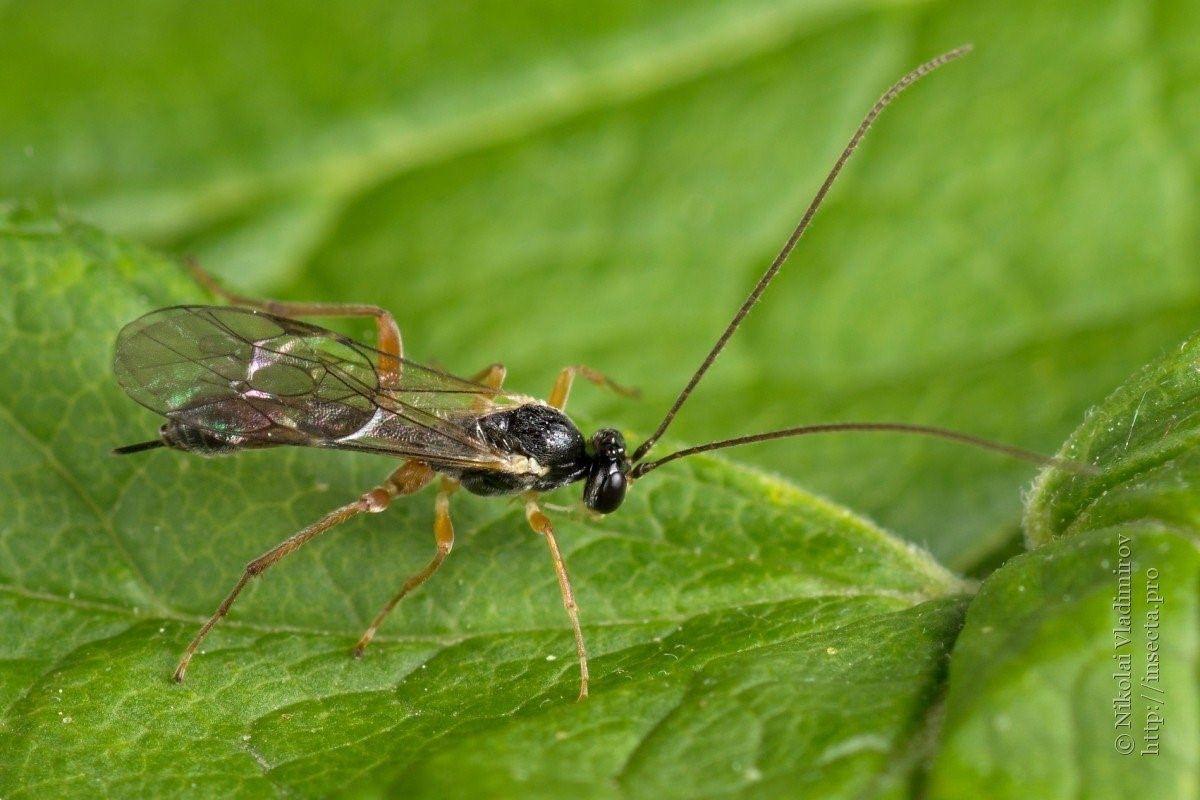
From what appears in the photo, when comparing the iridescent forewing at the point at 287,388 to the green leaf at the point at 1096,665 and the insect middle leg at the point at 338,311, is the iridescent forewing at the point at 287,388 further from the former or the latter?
the green leaf at the point at 1096,665

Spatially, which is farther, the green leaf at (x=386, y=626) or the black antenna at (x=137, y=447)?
the black antenna at (x=137, y=447)

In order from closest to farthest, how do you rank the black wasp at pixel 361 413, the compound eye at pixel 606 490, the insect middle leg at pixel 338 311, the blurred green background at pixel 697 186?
1. the black wasp at pixel 361 413
2. the compound eye at pixel 606 490
3. the insect middle leg at pixel 338 311
4. the blurred green background at pixel 697 186

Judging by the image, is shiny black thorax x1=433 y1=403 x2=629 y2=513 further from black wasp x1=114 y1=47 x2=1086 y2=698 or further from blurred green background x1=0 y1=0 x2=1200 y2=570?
blurred green background x1=0 y1=0 x2=1200 y2=570

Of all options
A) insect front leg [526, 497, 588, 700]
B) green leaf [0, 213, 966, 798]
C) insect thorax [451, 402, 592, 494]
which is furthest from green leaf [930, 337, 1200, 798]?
insect thorax [451, 402, 592, 494]

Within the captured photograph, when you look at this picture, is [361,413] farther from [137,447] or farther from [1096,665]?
[1096,665]

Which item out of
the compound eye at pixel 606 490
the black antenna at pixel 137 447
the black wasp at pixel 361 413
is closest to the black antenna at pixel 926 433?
the black wasp at pixel 361 413

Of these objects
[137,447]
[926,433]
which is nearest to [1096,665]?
[926,433]

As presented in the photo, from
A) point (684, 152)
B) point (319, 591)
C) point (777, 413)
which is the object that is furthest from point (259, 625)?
point (684, 152)
